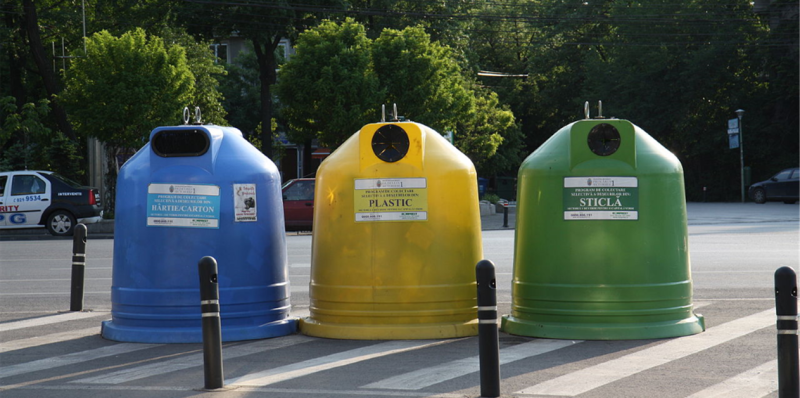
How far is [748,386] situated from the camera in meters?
5.79

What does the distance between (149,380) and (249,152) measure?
7.99 ft

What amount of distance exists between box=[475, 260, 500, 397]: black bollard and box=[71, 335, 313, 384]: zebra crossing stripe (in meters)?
2.33

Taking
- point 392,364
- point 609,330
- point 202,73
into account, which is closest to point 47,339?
point 392,364

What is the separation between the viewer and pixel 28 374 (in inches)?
257

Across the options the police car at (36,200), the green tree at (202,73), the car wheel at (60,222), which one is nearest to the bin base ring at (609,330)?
the police car at (36,200)

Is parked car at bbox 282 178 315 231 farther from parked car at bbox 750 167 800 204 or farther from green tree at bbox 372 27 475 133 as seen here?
parked car at bbox 750 167 800 204

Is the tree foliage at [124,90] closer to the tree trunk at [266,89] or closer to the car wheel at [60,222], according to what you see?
the car wheel at [60,222]

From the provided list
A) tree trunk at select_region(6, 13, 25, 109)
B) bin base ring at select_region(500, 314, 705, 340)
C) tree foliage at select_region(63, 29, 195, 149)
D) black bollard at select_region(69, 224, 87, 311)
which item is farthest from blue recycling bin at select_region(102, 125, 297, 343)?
tree trunk at select_region(6, 13, 25, 109)

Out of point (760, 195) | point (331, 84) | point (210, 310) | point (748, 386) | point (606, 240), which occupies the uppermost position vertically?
point (331, 84)

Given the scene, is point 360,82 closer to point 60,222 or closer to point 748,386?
point 60,222

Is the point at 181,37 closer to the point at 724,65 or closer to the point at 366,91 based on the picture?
the point at 366,91

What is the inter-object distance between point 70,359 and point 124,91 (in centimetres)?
2081

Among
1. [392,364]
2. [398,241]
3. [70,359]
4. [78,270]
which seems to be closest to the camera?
[392,364]

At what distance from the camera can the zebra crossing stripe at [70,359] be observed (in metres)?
6.67
